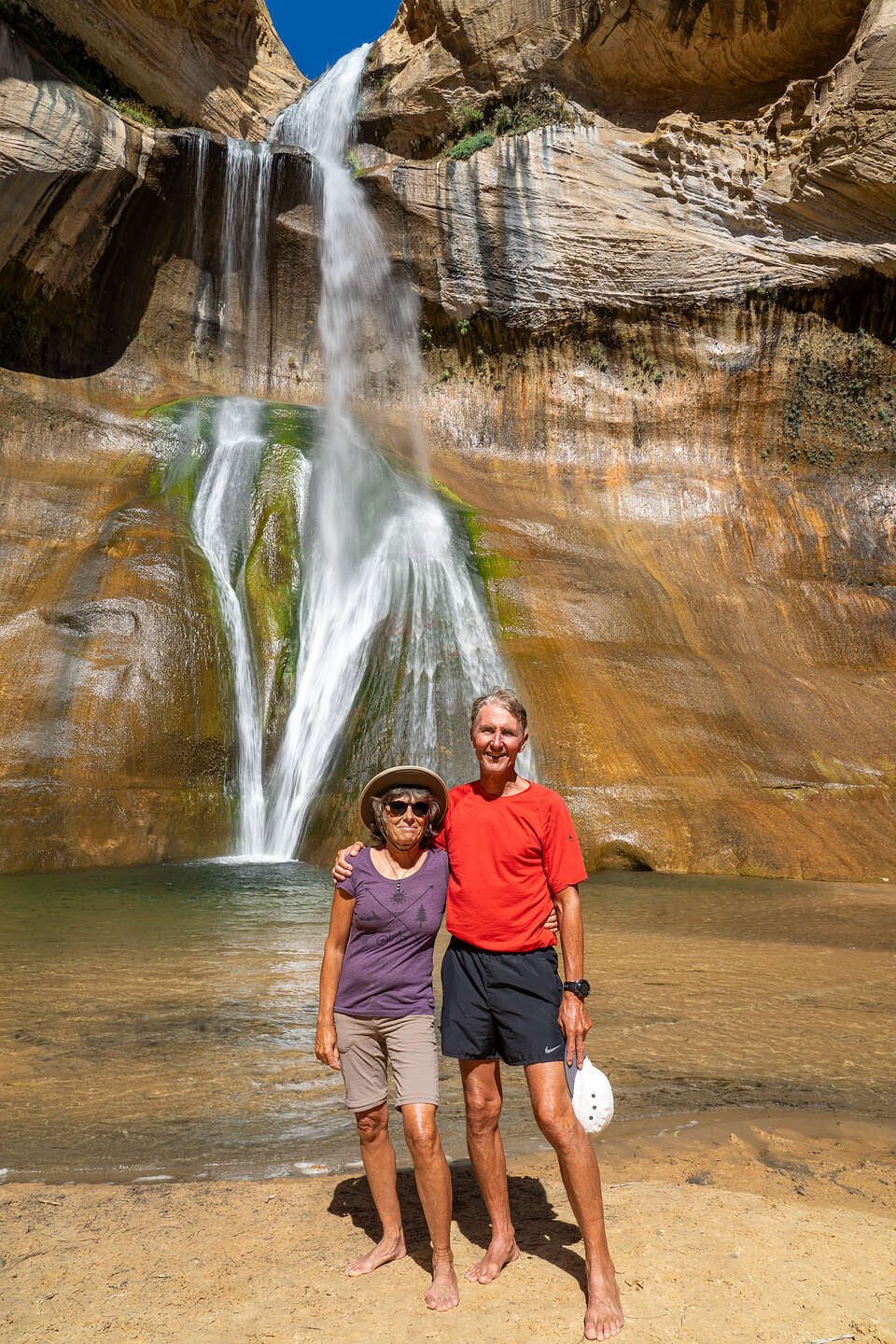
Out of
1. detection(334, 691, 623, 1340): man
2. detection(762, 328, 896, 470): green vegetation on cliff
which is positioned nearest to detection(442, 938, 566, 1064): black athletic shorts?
detection(334, 691, 623, 1340): man

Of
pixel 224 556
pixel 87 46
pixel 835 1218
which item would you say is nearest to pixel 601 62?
pixel 87 46

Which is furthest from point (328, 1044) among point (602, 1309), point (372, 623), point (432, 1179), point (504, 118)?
point (504, 118)

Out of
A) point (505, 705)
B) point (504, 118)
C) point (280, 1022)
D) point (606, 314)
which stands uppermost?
point (504, 118)

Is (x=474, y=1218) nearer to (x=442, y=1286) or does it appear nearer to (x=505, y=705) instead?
(x=442, y=1286)

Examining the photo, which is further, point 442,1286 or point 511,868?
point 511,868

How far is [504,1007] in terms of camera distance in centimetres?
286

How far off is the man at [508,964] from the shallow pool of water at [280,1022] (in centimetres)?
88

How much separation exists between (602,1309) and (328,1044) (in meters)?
1.00

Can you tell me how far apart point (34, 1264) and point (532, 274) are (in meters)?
19.8

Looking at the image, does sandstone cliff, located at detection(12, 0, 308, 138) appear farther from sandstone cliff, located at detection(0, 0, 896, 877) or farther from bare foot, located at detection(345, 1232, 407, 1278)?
bare foot, located at detection(345, 1232, 407, 1278)

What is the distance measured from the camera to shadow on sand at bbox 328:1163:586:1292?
9.36ft

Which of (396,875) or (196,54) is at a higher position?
(196,54)

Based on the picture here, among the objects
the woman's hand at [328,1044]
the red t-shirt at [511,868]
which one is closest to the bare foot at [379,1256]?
the woman's hand at [328,1044]

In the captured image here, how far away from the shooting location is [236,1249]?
279cm
